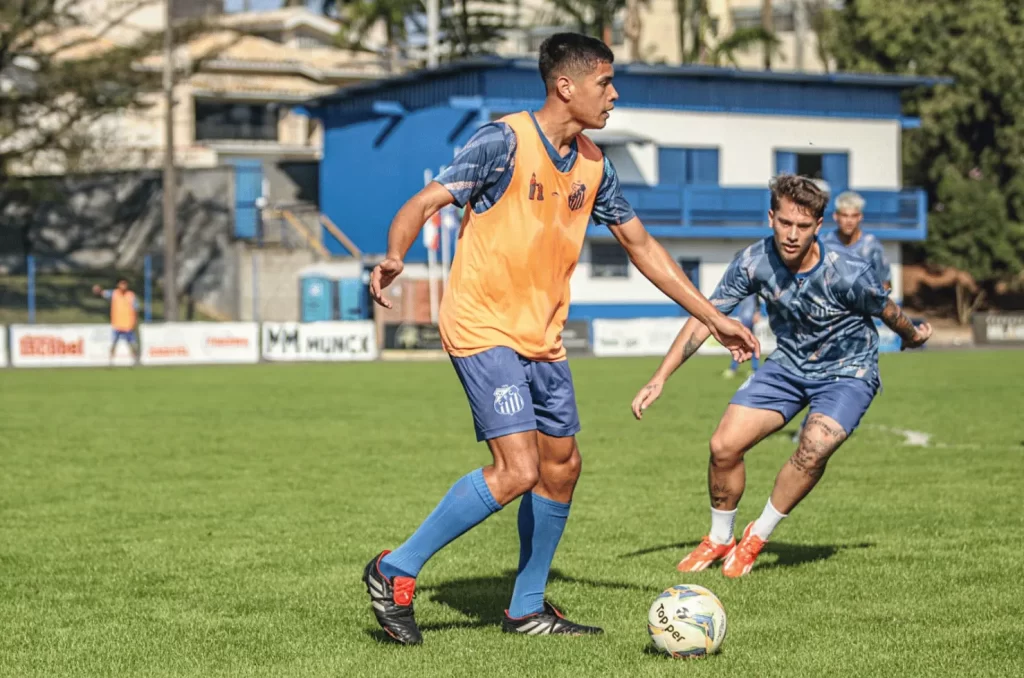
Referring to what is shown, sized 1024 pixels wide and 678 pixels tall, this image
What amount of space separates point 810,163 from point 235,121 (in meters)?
27.2

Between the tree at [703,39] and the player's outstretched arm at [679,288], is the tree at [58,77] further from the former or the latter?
the player's outstretched arm at [679,288]

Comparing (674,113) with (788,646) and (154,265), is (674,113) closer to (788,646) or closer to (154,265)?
(154,265)

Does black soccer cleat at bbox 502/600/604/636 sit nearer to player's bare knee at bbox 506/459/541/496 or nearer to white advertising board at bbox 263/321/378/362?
player's bare knee at bbox 506/459/541/496

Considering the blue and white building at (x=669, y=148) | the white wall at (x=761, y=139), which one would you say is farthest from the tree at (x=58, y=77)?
the white wall at (x=761, y=139)

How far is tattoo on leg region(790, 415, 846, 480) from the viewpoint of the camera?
7621mm

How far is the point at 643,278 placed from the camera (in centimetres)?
4450

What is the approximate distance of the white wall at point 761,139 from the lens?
153ft

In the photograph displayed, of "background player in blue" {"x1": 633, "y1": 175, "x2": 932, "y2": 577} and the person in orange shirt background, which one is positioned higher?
"background player in blue" {"x1": 633, "y1": 175, "x2": 932, "y2": 577}

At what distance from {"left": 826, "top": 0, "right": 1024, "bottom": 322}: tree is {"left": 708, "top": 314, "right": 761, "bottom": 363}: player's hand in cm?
4673

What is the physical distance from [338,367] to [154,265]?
17.3 meters

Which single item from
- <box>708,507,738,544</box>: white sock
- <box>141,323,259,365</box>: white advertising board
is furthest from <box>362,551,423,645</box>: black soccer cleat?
<box>141,323,259,365</box>: white advertising board

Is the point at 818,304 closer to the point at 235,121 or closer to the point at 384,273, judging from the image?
the point at 384,273

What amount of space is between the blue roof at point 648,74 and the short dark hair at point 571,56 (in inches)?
1472

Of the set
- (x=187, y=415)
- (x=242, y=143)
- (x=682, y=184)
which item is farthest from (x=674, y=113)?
(x=187, y=415)
